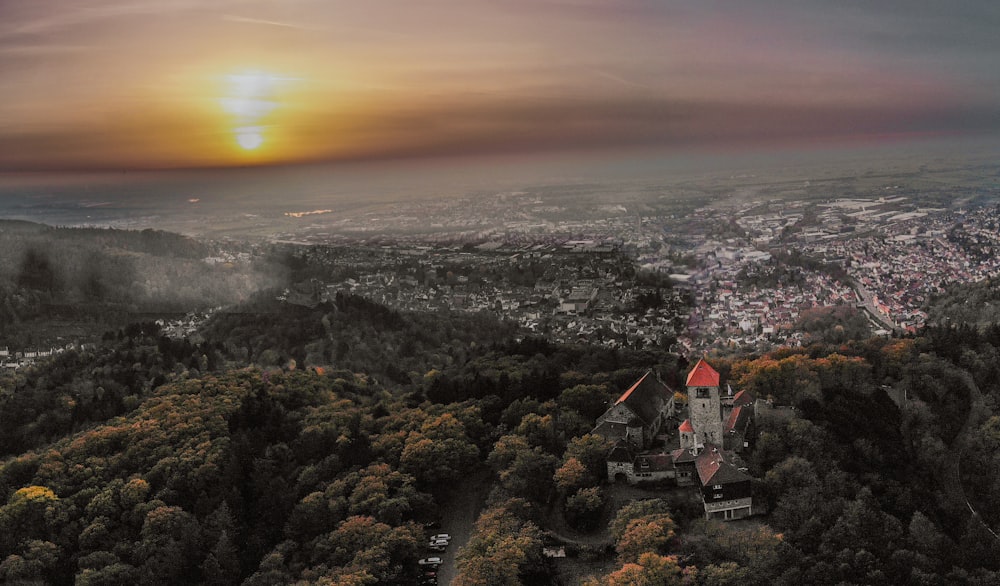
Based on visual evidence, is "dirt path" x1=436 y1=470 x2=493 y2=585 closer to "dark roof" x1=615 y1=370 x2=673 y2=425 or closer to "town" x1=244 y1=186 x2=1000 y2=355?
"dark roof" x1=615 y1=370 x2=673 y2=425

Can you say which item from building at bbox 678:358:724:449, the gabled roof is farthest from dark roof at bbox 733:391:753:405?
building at bbox 678:358:724:449

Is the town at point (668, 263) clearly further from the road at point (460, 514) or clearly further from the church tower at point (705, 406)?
the church tower at point (705, 406)

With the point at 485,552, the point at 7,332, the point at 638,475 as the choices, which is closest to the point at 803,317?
the point at 638,475

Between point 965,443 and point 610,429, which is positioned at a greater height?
point 610,429

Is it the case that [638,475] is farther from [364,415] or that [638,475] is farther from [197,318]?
[197,318]

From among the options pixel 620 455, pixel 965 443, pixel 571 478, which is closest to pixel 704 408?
pixel 620 455

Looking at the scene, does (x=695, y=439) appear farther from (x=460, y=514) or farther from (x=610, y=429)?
(x=460, y=514)
